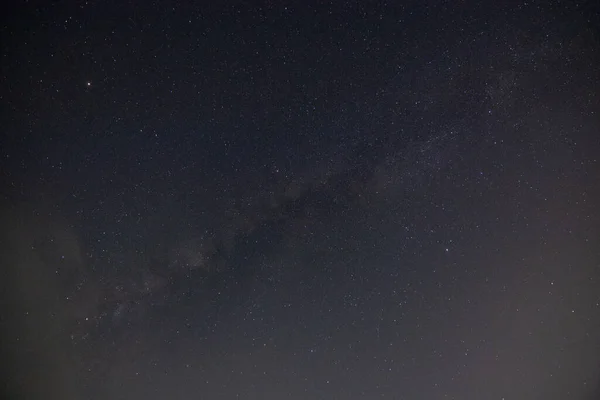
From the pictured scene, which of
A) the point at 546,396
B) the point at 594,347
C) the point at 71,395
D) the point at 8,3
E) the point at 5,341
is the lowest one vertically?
the point at 546,396

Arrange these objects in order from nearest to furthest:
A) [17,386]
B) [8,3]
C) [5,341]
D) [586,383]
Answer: [8,3] < [5,341] < [17,386] < [586,383]

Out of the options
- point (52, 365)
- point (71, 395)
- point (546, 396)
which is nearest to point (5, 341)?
point (52, 365)

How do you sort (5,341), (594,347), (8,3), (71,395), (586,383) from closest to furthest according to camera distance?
(8,3), (5,341), (71,395), (594,347), (586,383)

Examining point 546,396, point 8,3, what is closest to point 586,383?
point 546,396

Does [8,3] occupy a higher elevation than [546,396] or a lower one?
higher

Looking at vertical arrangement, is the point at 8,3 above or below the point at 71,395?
above

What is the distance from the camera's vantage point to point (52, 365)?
4.03m

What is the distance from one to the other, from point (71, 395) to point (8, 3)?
4.60 meters

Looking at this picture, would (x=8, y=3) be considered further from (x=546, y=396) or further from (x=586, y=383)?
(x=586, y=383)

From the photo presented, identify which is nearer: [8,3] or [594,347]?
[8,3]

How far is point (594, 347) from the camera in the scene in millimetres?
4668

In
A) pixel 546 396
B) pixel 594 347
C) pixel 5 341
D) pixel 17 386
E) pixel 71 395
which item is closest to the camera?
pixel 5 341

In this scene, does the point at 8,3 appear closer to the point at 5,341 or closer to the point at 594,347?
the point at 5,341

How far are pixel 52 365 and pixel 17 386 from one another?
14.8 inches
